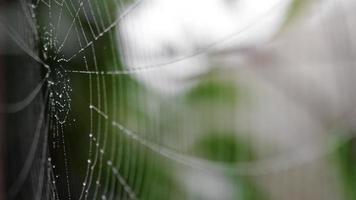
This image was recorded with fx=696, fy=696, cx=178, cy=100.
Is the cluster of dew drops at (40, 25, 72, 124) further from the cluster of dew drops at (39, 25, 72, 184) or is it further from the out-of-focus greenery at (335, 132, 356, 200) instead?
the out-of-focus greenery at (335, 132, 356, 200)

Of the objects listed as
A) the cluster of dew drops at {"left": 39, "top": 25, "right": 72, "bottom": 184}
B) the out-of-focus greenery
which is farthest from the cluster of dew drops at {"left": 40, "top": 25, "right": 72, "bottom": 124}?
the out-of-focus greenery

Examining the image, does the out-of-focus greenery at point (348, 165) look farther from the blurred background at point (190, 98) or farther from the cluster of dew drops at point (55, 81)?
the cluster of dew drops at point (55, 81)

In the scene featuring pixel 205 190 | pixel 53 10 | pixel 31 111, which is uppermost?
pixel 53 10

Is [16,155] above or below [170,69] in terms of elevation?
below

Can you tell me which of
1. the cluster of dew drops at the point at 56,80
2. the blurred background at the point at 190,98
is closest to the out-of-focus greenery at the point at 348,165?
the blurred background at the point at 190,98

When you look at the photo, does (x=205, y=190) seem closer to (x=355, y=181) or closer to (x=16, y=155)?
(x=355, y=181)

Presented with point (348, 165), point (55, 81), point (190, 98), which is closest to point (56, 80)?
point (55, 81)

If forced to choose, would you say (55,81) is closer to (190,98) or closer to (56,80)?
(56,80)

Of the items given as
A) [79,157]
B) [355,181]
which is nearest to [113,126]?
[79,157]
